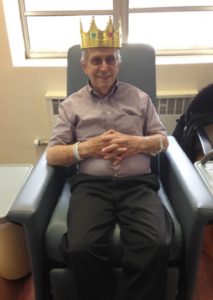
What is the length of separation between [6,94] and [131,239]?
1.36 meters

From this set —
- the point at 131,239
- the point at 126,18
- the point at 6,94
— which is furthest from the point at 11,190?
the point at 126,18

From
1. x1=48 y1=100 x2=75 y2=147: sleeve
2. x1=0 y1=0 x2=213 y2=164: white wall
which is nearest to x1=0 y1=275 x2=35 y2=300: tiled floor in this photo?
x1=48 y1=100 x2=75 y2=147: sleeve

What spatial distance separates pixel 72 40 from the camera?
6.95 ft

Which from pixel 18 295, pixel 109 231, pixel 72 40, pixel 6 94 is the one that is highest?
pixel 72 40

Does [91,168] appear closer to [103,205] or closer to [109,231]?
[103,205]

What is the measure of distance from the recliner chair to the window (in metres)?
1.05

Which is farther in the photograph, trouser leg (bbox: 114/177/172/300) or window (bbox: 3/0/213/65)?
window (bbox: 3/0/213/65)

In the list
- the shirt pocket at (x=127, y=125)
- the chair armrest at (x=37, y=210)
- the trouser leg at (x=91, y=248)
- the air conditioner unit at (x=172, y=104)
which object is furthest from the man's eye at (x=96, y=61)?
the air conditioner unit at (x=172, y=104)

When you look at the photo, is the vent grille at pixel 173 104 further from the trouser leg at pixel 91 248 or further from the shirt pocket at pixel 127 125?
the trouser leg at pixel 91 248

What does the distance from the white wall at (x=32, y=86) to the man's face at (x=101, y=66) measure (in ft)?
2.16

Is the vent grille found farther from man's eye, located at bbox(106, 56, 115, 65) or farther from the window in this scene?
man's eye, located at bbox(106, 56, 115, 65)

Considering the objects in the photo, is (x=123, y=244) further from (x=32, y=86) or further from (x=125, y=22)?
(x=125, y=22)

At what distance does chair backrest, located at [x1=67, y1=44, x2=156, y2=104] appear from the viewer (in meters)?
1.53

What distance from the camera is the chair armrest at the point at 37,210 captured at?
1050mm
